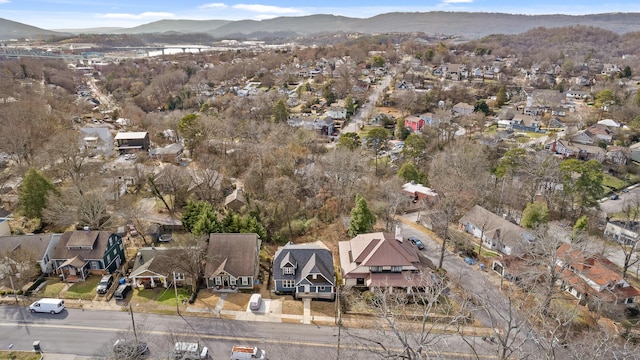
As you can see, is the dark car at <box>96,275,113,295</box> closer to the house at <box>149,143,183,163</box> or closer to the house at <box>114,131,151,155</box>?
the house at <box>149,143,183,163</box>

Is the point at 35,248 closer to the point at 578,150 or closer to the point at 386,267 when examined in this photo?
the point at 386,267

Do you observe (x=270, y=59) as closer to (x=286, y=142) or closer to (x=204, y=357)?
(x=286, y=142)

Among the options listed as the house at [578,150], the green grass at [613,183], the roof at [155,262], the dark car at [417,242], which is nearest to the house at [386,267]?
the dark car at [417,242]

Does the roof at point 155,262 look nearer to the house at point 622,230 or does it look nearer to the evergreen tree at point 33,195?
the evergreen tree at point 33,195

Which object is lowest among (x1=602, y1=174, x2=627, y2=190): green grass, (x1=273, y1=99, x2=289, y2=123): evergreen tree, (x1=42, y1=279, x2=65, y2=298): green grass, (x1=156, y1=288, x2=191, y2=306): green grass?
(x1=602, y1=174, x2=627, y2=190): green grass

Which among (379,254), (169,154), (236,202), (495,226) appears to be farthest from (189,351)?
(169,154)

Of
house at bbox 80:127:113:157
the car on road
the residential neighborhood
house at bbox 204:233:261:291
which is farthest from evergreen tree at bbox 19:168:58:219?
the car on road
